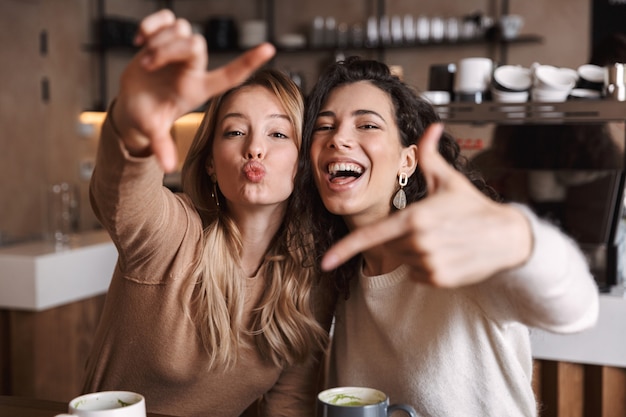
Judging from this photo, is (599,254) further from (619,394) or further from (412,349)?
(412,349)

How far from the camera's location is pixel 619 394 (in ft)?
6.97

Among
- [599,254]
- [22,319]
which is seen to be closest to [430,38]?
[599,254]

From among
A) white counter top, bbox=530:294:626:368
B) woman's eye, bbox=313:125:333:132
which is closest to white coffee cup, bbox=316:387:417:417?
woman's eye, bbox=313:125:333:132

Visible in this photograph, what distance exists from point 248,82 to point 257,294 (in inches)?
17.9

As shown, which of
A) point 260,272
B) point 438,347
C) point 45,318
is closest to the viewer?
point 438,347

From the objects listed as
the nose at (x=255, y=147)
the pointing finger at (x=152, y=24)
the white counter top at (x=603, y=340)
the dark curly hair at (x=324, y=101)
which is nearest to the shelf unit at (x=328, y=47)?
the white counter top at (x=603, y=340)

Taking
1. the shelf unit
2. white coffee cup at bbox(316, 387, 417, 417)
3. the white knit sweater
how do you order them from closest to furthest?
white coffee cup at bbox(316, 387, 417, 417) < the white knit sweater < the shelf unit

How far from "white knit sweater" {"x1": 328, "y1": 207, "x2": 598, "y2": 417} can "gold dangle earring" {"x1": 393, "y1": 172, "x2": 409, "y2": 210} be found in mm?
140

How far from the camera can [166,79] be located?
976 mm

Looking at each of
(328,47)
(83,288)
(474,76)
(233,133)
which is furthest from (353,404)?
(328,47)

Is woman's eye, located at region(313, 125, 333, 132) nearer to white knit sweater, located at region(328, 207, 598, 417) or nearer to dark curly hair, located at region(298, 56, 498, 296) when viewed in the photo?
dark curly hair, located at region(298, 56, 498, 296)

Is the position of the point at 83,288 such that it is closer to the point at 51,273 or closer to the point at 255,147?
the point at 51,273

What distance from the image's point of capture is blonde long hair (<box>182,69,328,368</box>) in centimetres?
150

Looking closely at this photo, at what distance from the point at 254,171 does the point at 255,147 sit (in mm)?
48
